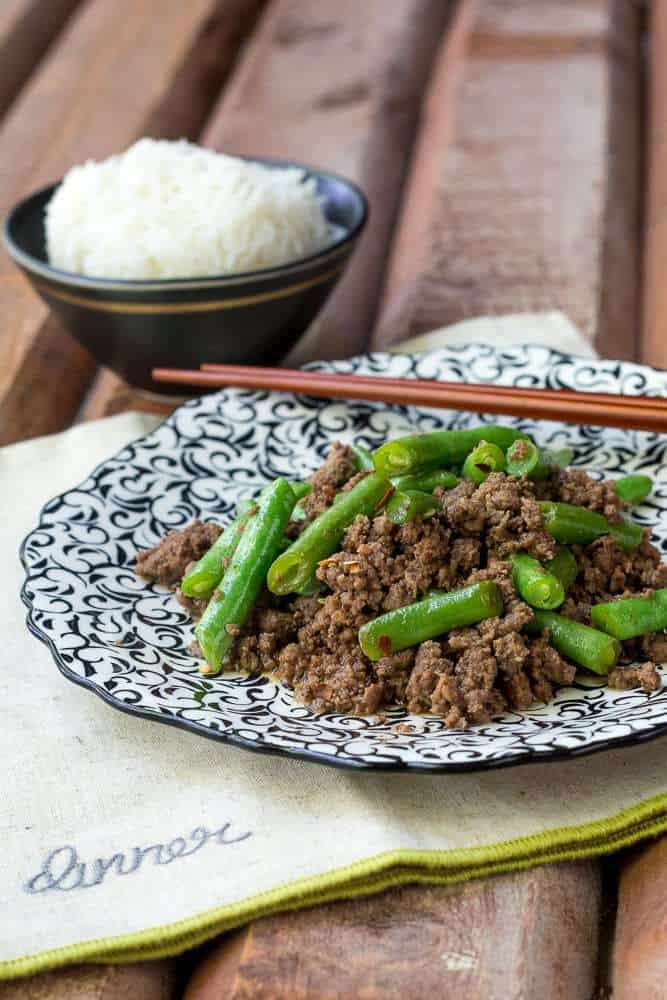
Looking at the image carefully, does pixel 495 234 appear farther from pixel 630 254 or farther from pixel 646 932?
pixel 646 932

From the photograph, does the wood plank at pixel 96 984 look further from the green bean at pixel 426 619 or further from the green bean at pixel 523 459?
the green bean at pixel 523 459

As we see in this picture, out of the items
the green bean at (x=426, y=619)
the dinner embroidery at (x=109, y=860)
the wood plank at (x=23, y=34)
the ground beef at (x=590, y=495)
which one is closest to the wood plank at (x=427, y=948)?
the dinner embroidery at (x=109, y=860)

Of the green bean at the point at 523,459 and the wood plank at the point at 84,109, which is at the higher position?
the green bean at the point at 523,459

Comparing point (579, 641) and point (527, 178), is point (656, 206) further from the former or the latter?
point (579, 641)

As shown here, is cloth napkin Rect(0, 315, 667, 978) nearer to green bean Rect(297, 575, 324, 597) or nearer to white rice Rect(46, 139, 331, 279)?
green bean Rect(297, 575, 324, 597)

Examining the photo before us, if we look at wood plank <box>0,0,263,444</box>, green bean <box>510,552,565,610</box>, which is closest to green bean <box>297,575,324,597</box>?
green bean <box>510,552,565,610</box>

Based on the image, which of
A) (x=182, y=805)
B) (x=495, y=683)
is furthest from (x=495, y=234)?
(x=182, y=805)
